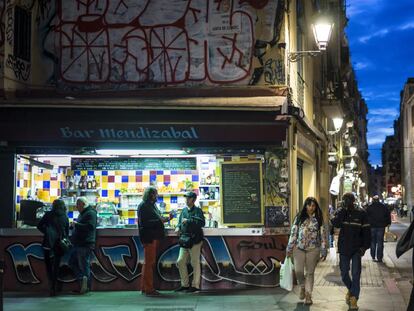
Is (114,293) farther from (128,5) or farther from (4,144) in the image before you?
(128,5)

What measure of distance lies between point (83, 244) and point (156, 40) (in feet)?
13.1

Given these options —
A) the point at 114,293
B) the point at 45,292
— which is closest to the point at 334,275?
the point at 114,293

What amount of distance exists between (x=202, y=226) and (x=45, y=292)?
2.99 meters

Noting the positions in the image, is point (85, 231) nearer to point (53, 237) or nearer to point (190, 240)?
point (53, 237)

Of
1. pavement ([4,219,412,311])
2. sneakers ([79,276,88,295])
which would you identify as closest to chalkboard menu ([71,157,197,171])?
sneakers ([79,276,88,295])

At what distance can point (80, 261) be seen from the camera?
10.6 m

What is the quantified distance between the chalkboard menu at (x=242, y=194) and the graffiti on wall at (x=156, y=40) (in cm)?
165

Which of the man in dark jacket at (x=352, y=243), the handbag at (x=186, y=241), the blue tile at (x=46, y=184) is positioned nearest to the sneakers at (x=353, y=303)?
the man in dark jacket at (x=352, y=243)

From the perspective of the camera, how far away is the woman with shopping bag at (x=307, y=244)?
9555 millimetres

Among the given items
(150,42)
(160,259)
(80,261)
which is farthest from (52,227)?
(150,42)

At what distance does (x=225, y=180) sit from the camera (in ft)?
37.2

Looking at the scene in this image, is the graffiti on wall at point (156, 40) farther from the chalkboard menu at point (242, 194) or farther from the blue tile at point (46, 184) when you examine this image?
the blue tile at point (46, 184)

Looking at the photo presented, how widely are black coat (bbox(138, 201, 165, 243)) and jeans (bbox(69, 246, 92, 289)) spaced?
99 cm

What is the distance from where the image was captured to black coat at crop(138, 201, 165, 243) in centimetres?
1051
